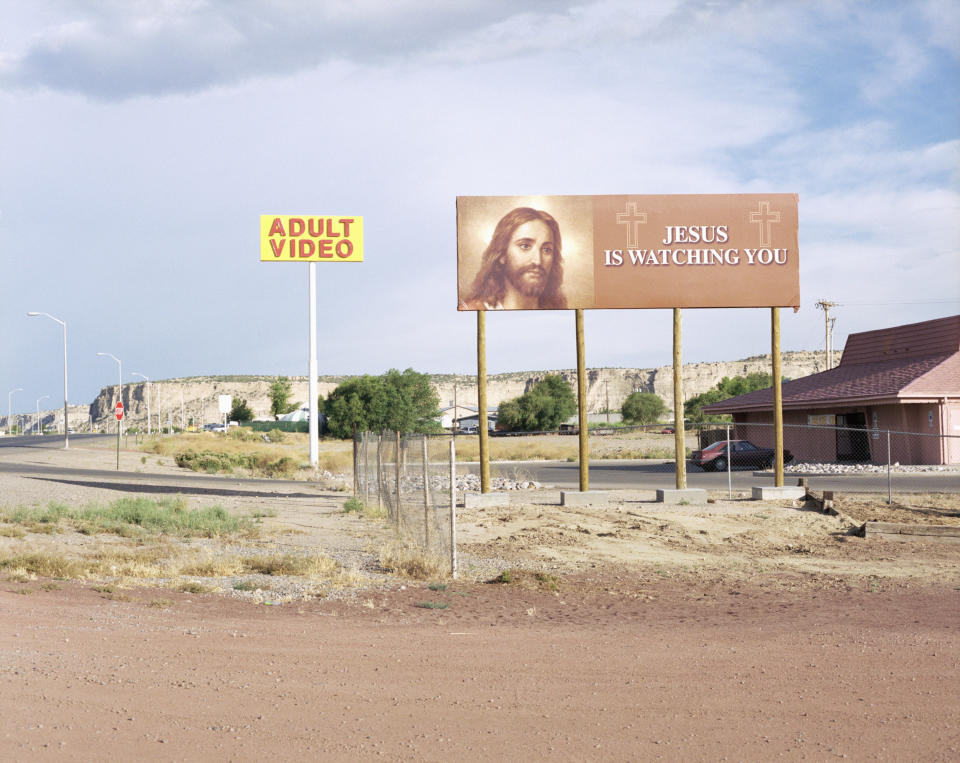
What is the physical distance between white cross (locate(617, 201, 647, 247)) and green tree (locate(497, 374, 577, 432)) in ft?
283

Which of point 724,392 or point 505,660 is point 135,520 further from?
point 724,392

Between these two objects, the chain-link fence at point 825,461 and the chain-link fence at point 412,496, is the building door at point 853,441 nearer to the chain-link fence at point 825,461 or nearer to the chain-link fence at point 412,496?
the chain-link fence at point 825,461

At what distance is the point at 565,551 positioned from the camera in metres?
15.4

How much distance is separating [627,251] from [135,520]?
12.2m

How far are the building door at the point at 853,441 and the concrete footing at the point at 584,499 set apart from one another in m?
21.8

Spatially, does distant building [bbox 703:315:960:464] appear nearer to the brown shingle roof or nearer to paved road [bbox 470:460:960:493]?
the brown shingle roof

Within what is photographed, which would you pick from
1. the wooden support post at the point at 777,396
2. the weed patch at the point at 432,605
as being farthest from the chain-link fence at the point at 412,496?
the wooden support post at the point at 777,396

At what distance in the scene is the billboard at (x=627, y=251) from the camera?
70.6ft

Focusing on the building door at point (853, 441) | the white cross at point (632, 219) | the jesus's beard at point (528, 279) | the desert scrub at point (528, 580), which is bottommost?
the desert scrub at point (528, 580)

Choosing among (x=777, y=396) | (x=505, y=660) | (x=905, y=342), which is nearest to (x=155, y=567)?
(x=505, y=660)

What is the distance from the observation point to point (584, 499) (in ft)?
70.5

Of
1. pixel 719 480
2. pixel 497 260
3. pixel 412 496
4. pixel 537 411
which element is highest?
pixel 497 260

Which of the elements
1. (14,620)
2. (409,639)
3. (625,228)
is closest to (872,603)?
(409,639)

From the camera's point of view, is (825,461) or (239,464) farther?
(239,464)
